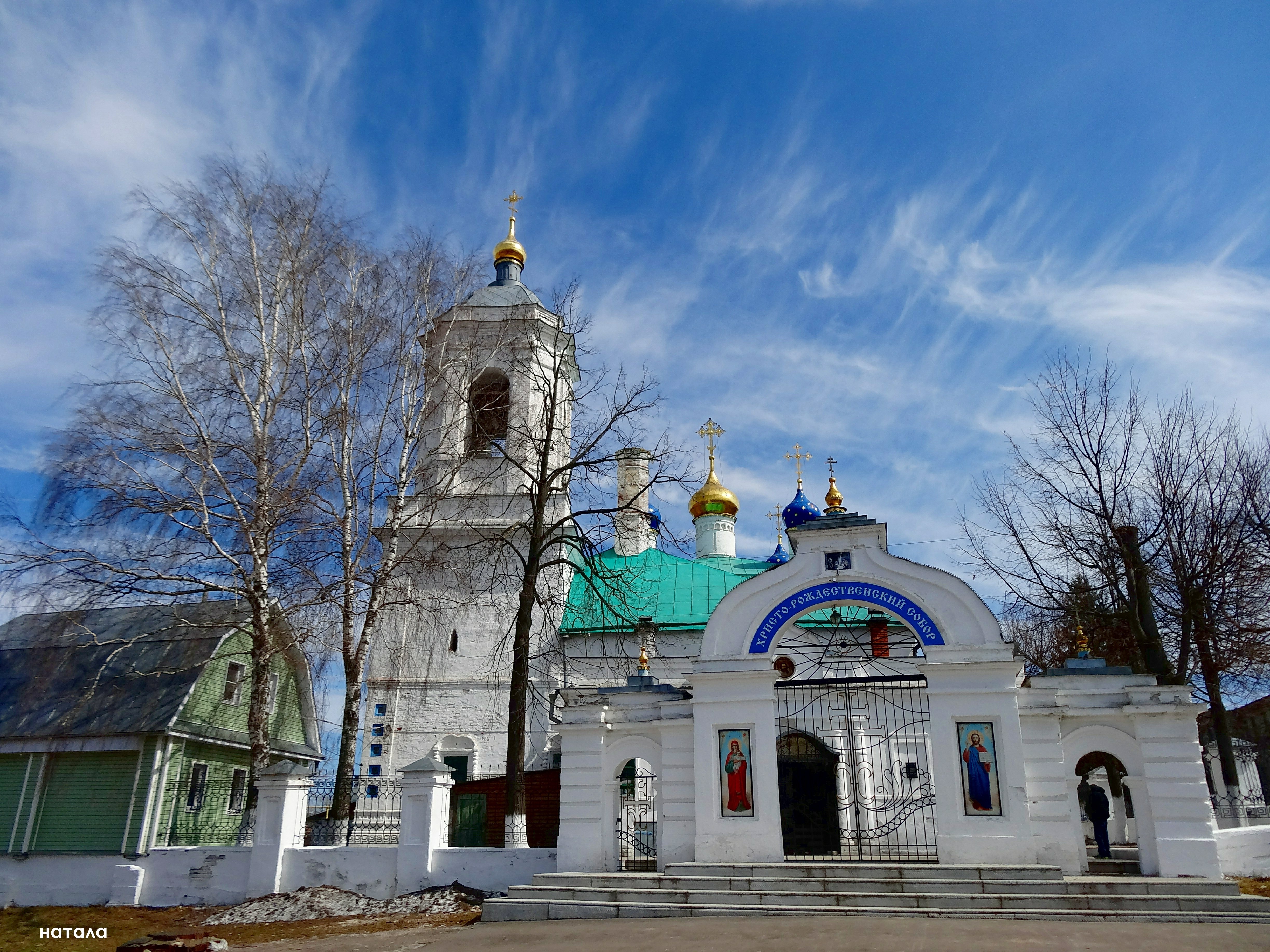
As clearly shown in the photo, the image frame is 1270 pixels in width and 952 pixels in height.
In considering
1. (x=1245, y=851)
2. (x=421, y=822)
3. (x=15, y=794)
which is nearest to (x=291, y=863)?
(x=421, y=822)

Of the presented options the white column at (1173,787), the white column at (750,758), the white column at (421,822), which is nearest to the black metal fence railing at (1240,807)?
the white column at (1173,787)

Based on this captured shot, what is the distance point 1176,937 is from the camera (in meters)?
8.66

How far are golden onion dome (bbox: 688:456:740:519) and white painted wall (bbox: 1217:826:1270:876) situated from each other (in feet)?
61.8

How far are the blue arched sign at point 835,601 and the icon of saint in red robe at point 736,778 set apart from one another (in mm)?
1314

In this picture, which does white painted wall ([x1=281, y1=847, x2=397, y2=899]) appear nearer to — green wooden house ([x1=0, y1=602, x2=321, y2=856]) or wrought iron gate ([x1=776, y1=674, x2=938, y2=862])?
green wooden house ([x1=0, y1=602, x2=321, y2=856])

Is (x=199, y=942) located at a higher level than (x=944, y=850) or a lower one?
lower

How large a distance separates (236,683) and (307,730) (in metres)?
2.79

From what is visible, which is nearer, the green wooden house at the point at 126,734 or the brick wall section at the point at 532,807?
the green wooden house at the point at 126,734

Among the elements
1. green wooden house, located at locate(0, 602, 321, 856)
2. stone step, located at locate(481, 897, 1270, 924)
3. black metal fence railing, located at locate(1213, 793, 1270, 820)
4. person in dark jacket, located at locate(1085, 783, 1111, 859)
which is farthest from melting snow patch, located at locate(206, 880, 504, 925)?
black metal fence railing, located at locate(1213, 793, 1270, 820)

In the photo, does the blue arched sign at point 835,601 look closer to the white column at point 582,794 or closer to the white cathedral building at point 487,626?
the white column at point 582,794

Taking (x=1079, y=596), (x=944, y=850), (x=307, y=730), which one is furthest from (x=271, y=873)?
(x=1079, y=596)

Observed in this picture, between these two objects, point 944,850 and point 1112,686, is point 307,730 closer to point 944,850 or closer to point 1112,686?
point 944,850

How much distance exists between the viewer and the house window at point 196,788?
16547mm

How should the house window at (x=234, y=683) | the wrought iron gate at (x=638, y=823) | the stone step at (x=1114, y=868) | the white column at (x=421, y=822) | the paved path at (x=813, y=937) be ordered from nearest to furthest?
1. the paved path at (x=813, y=937)
2. the stone step at (x=1114, y=868)
3. the white column at (x=421, y=822)
4. the wrought iron gate at (x=638, y=823)
5. the house window at (x=234, y=683)
